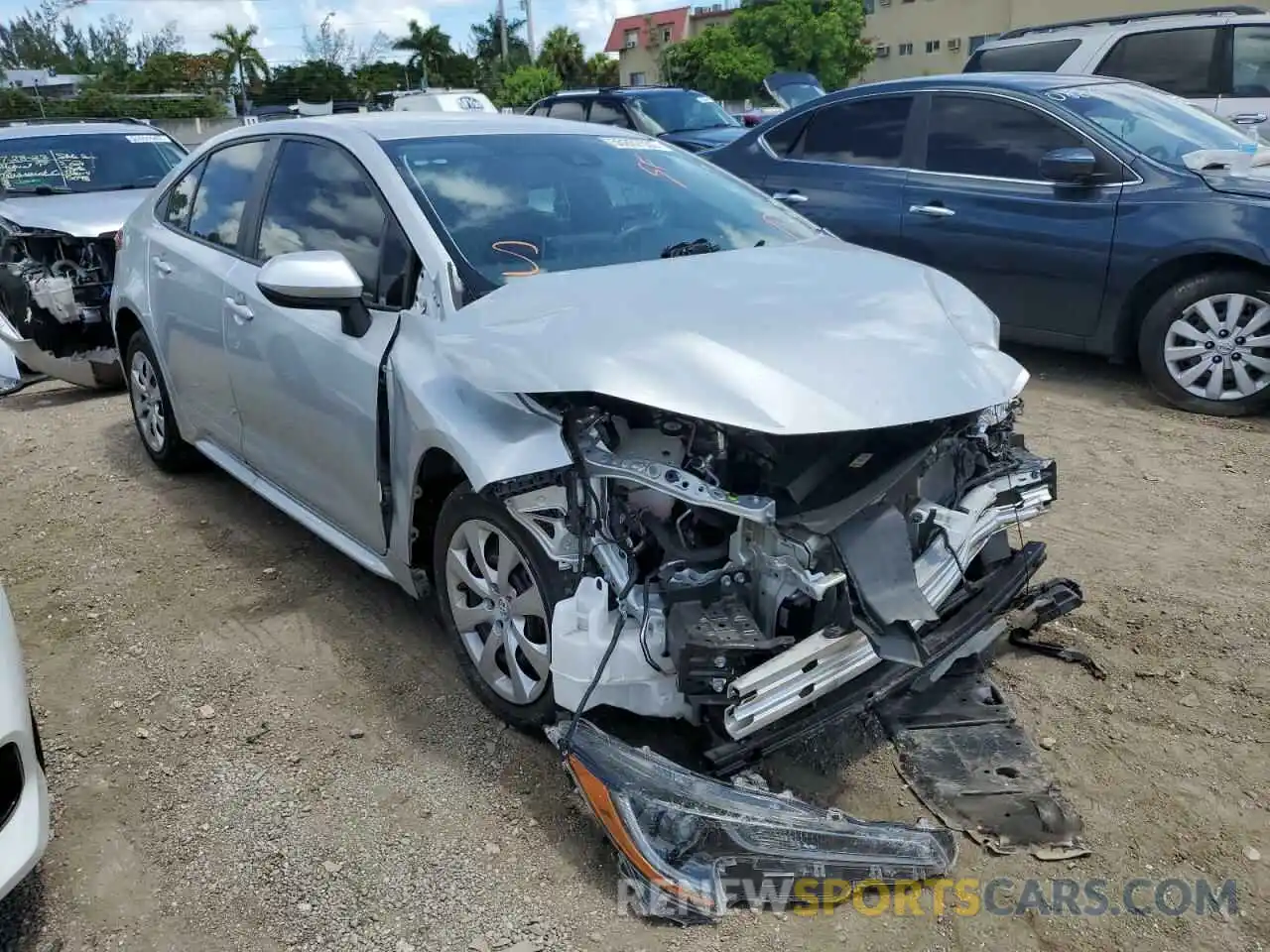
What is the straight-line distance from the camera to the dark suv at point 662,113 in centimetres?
1219

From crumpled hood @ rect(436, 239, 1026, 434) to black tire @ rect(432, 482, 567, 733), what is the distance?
1.38 ft

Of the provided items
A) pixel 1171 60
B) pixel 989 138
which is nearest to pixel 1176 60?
pixel 1171 60

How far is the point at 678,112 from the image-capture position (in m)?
12.6

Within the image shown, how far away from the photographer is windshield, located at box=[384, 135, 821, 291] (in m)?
3.27

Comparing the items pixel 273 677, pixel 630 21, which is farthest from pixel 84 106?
pixel 273 677

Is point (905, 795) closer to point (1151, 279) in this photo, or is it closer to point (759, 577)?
point (759, 577)

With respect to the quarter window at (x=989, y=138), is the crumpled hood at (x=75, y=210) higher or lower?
lower

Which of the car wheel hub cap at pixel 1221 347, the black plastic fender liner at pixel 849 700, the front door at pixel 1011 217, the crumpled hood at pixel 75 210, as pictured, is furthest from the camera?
the crumpled hood at pixel 75 210

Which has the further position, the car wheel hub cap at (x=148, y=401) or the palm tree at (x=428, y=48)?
the palm tree at (x=428, y=48)

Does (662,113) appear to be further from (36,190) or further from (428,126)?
(428,126)

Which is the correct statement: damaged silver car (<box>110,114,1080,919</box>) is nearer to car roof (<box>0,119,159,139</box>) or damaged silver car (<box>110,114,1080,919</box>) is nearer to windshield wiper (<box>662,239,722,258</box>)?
windshield wiper (<box>662,239,722,258</box>)

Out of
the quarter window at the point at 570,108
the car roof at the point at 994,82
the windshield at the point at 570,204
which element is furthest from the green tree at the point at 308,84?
the windshield at the point at 570,204

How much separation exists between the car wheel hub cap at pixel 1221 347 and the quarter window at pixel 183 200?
4982 millimetres

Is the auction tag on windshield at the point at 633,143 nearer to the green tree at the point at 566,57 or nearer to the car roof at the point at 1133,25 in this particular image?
the car roof at the point at 1133,25
